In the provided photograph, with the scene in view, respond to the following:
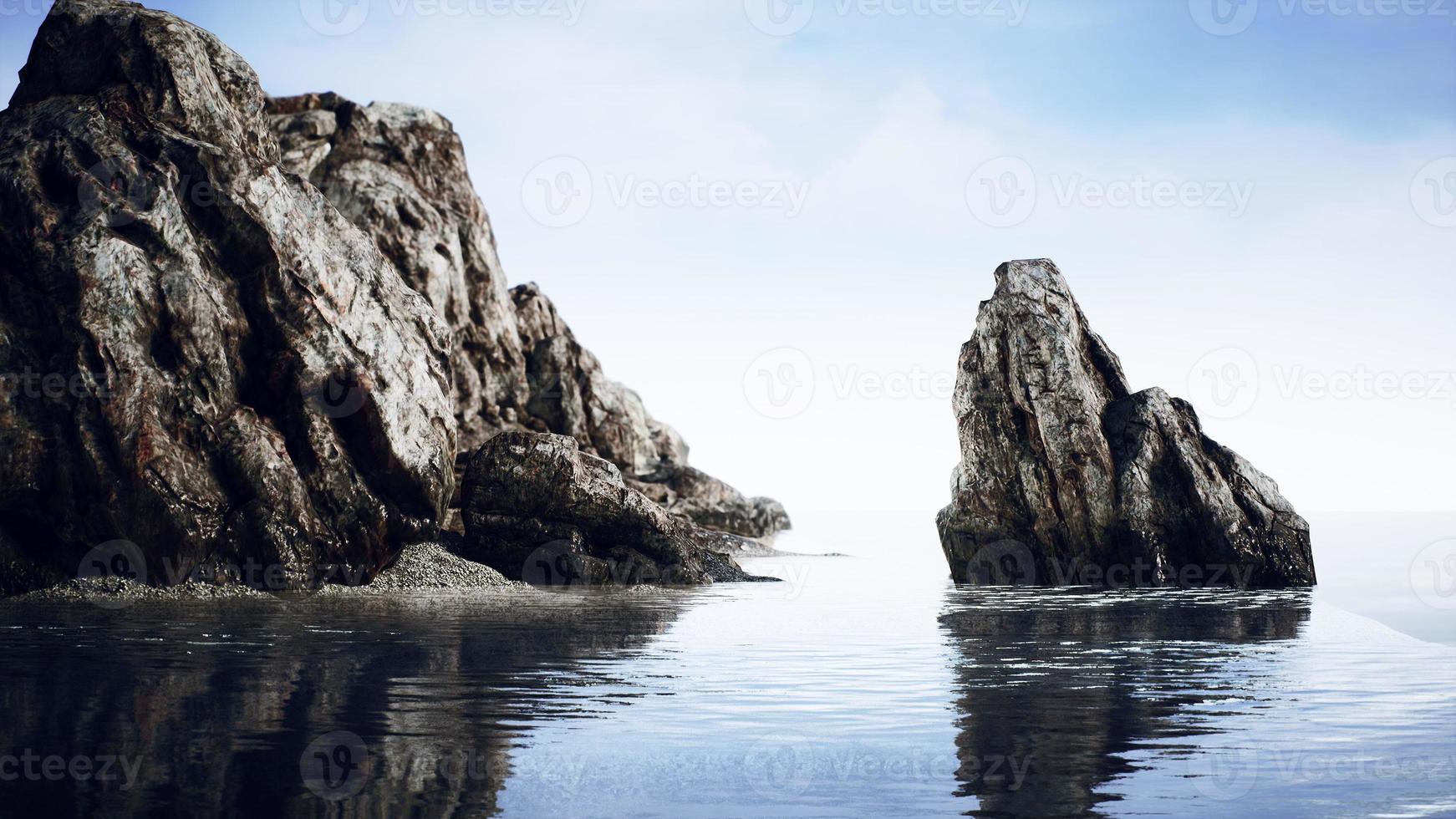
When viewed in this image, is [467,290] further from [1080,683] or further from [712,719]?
[712,719]

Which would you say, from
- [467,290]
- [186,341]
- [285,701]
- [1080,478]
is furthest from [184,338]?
[1080,478]

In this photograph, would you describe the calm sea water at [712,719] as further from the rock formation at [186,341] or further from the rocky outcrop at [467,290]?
the rocky outcrop at [467,290]

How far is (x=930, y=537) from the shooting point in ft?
333

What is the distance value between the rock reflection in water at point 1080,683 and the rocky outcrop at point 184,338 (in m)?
20.0

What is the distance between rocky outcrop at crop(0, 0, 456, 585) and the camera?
107 feet

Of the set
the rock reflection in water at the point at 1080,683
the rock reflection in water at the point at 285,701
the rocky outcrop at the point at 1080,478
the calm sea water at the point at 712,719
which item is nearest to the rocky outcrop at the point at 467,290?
the rocky outcrop at the point at 1080,478

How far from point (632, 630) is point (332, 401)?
18841 mm

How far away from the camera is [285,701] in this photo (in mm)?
13086

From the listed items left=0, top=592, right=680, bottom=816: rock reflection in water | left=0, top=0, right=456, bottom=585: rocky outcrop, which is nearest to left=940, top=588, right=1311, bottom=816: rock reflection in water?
left=0, top=592, right=680, bottom=816: rock reflection in water

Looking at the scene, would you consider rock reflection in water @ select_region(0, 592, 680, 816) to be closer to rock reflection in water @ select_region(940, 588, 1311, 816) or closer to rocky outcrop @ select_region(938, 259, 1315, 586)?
rock reflection in water @ select_region(940, 588, 1311, 816)

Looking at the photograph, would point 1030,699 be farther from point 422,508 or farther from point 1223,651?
point 422,508

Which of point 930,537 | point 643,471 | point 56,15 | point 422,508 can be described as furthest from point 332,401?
point 930,537

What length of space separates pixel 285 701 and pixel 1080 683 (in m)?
10.1

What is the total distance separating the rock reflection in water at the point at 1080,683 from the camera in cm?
955
